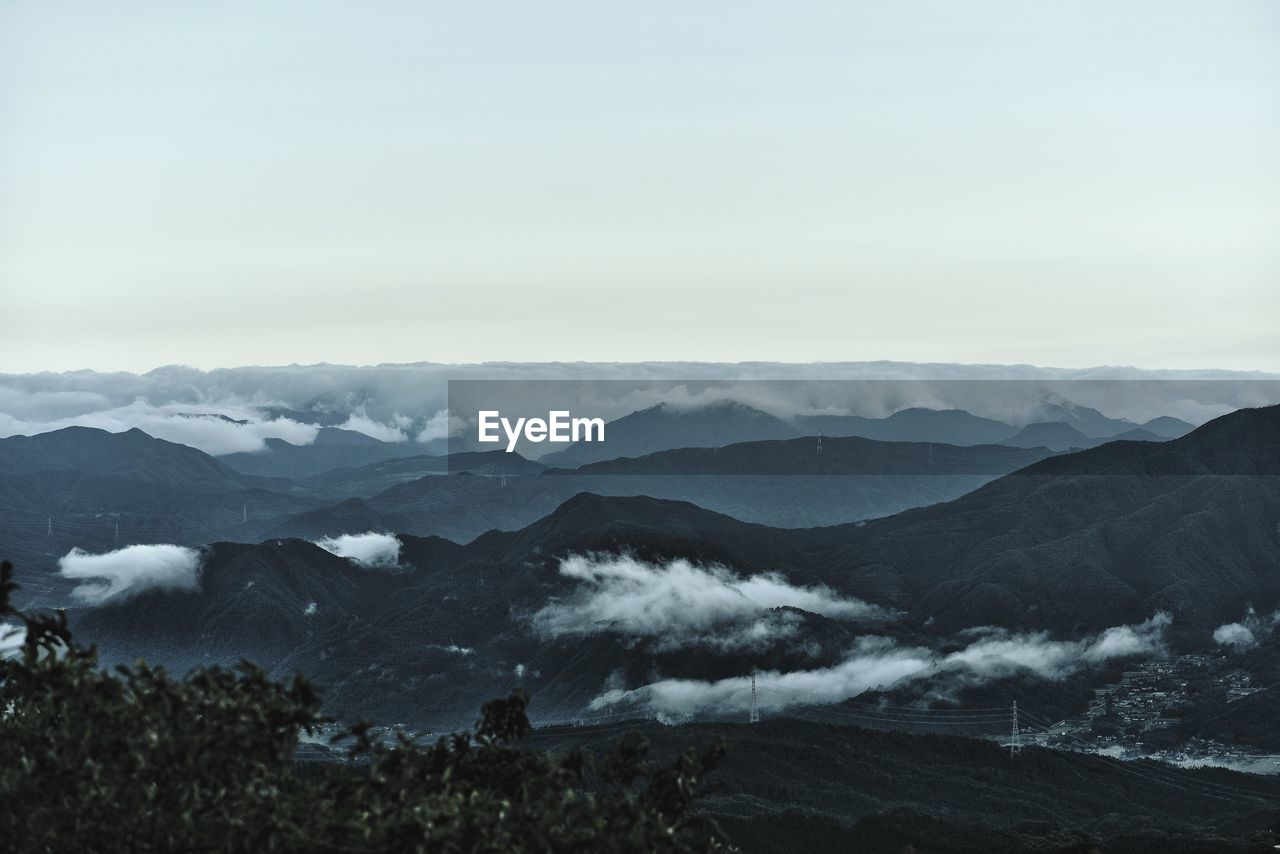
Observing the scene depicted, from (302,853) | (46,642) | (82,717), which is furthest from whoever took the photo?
(46,642)

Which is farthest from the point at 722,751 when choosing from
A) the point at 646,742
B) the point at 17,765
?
the point at 17,765

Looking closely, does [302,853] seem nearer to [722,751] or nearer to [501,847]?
[501,847]

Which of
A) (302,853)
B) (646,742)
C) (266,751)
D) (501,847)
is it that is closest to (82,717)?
(266,751)

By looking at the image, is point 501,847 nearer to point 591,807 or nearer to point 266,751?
point 591,807

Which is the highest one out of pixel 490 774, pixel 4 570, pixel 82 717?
pixel 4 570

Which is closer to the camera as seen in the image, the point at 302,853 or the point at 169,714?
the point at 302,853

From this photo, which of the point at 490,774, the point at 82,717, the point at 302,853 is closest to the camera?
the point at 302,853

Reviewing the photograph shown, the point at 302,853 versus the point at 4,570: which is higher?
the point at 4,570

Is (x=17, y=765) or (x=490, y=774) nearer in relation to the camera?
(x=17, y=765)

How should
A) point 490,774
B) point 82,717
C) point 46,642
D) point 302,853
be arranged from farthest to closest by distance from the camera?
1. point 490,774
2. point 46,642
3. point 82,717
4. point 302,853
